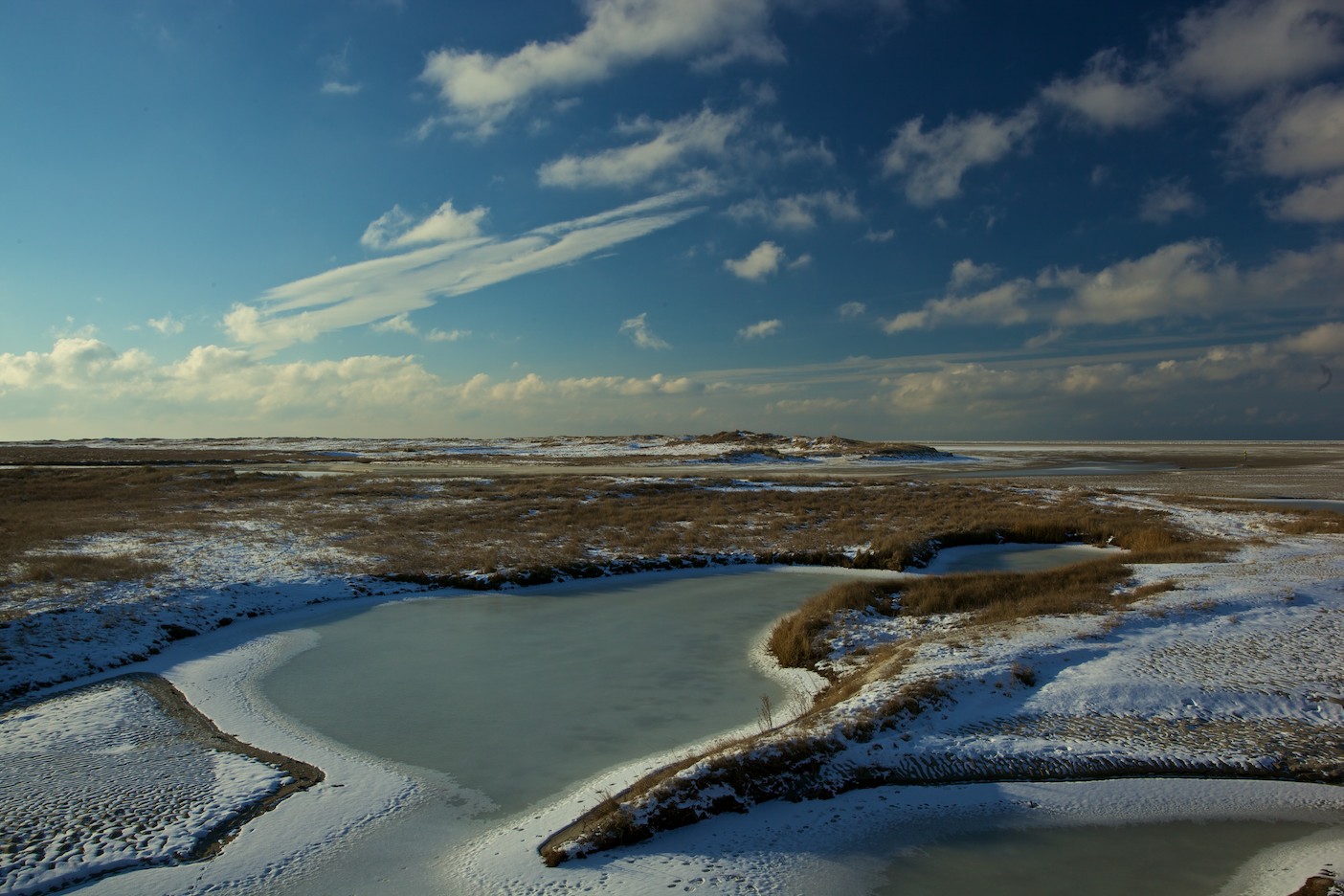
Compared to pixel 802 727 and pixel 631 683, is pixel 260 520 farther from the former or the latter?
pixel 802 727

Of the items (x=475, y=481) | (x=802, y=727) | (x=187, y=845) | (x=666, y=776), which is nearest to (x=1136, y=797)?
(x=802, y=727)

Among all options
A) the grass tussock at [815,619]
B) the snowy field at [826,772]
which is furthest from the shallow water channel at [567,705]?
the grass tussock at [815,619]

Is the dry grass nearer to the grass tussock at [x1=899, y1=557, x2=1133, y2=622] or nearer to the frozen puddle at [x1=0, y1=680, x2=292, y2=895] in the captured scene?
the grass tussock at [x1=899, y1=557, x2=1133, y2=622]

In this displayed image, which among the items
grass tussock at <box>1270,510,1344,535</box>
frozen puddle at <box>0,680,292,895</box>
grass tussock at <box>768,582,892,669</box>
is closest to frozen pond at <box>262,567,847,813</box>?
grass tussock at <box>768,582,892,669</box>

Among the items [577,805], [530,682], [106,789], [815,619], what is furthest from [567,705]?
[815,619]

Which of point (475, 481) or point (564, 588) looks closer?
point (564, 588)

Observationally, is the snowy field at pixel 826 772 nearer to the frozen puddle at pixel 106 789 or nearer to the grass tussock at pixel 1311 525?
the frozen puddle at pixel 106 789

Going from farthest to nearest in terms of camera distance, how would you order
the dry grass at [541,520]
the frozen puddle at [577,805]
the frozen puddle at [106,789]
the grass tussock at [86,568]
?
the dry grass at [541,520], the grass tussock at [86,568], the frozen puddle at [106,789], the frozen puddle at [577,805]

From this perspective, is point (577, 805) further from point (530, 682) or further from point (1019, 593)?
point (1019, 593)
